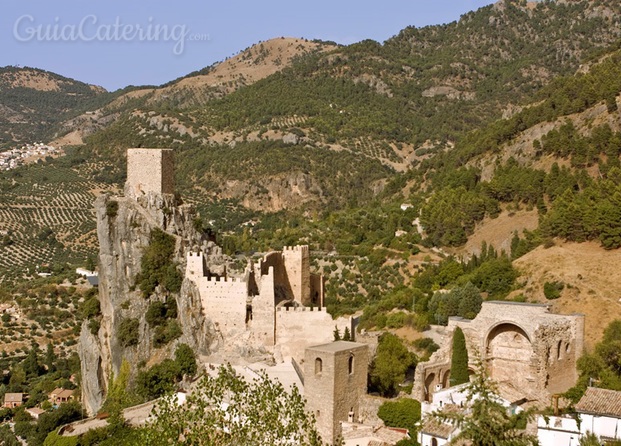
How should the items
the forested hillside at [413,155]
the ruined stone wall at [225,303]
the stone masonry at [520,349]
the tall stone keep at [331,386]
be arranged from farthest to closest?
the forested hillside at [413,155] < the ruined stone wall at [225,303] < the stone masonry at [520,349] < the tall stone keep at [331,386]

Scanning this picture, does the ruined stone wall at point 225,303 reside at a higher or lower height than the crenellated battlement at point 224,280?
lower

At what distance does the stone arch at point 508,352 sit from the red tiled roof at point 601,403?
4.18m

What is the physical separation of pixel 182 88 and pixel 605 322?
14564 cm

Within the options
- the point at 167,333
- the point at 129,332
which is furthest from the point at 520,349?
the point at 129,332

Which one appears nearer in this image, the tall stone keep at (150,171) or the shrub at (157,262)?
the shrub at (157,262)

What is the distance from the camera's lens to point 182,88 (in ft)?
550

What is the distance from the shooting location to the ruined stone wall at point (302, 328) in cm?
2805

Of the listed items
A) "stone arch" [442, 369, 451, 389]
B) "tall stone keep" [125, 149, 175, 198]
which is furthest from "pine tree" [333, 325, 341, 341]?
"tall stone keep" [125, 149, 175, 198]

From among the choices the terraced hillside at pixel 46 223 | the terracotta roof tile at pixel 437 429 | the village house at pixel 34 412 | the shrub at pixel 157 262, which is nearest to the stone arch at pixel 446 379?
the terracotta roof tile at pixel 437 429

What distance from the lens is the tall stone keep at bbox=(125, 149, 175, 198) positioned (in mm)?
35750

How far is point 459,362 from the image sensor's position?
25438 millimetres

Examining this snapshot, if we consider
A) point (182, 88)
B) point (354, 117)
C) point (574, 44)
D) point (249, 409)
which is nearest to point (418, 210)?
point (249, 409)

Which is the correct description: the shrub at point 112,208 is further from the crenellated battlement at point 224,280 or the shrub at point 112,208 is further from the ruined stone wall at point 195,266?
the crenellated battlement at point 224,280

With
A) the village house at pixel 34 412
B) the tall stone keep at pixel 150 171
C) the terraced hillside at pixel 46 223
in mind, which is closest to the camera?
the tall stone keep at pixel 150 171
